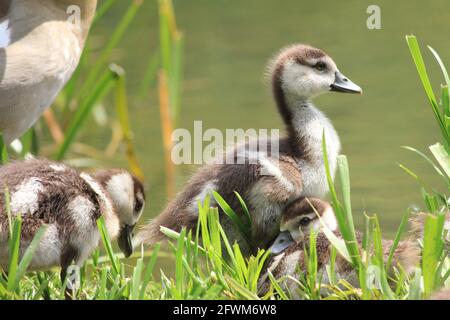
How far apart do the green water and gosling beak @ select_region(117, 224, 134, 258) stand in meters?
2.11

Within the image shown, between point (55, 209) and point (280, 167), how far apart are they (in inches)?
37.9

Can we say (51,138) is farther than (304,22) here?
No

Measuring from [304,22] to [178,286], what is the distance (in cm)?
700

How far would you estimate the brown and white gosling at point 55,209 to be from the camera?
3725mm

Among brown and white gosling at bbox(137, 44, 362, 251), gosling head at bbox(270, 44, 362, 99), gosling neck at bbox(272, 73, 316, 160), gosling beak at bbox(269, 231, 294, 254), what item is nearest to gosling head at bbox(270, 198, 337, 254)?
gosling beak at bbox(269, 231, 294, 254)

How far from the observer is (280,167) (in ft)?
14.1

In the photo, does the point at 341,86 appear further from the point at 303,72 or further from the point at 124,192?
the point at 124,192

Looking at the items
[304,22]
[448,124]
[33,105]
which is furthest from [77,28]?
[304,22]

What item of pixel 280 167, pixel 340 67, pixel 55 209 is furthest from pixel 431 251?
pixel 340 67

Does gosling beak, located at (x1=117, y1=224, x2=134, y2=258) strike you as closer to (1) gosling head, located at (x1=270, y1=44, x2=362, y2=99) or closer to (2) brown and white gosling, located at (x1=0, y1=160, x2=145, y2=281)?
(2) brown and white gosling, located at (x1=0, y1=160, x2=145, y2=281)

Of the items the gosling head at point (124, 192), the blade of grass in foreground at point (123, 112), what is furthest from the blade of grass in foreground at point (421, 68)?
the blade of grass in foreground at point (123, 112)

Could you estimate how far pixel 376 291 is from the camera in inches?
135
